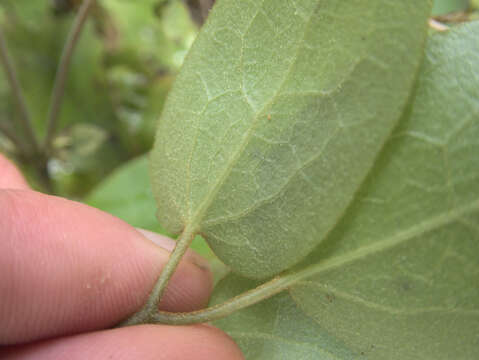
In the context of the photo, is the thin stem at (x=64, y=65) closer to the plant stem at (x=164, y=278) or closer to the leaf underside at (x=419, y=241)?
the plant stem at (x=164, y=278)

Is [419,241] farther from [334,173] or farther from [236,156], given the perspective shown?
[236,156]

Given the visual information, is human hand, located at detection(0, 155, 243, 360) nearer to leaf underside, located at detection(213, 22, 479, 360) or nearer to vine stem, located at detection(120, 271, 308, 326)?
vine stem, located at detection(120, 271, 308, 326)

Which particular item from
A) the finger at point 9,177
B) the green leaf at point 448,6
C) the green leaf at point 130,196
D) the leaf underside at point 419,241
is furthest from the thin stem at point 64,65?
the leaf underside at point 419,241

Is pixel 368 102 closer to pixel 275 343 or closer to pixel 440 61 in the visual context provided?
pixel 440 61

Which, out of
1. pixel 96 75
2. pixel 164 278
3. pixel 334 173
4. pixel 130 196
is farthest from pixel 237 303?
pixel 96 75

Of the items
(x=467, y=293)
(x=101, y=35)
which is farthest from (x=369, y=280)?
(x=101, y=35)

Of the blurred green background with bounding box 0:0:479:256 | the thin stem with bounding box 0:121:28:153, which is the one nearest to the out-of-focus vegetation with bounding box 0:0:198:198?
the blurred green background with bounding box 0:0:479:256

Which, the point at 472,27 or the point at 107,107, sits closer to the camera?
the point at 472,27
